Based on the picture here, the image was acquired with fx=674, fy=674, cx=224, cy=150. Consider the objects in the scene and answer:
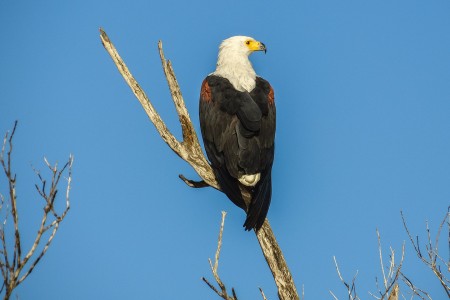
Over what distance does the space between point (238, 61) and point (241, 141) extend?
5.38 ft

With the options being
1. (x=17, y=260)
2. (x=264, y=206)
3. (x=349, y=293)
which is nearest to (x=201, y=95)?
(x=264, y=206)

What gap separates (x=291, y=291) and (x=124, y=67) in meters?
2.68

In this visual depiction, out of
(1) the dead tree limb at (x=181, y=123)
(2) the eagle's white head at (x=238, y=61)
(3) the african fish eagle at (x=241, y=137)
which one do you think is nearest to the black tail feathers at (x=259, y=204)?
(3) the african fish eagle at (x=241, y=137)

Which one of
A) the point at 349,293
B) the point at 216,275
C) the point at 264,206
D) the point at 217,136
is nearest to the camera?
the point at 216,275

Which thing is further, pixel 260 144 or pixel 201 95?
pixel 201 95

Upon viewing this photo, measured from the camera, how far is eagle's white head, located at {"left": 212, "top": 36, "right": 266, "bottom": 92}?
23.1 feet

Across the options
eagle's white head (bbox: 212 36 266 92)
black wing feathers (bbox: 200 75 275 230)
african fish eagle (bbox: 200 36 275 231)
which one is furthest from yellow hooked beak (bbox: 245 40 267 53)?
black wing feathers (bbox: 200 75 275 230)

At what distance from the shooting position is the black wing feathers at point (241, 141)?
616cm

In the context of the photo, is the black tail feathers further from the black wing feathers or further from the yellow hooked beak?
the yellow hooked beak

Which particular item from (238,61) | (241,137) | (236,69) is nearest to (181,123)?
(241,137)

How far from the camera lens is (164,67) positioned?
6.70 m

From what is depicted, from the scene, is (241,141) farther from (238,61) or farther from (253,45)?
(253,45)

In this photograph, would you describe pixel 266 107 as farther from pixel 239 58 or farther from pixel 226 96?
pixel 239 58

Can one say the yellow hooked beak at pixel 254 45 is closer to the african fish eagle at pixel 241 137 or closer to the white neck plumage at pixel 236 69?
the white neck plumage at pixel 236 69
